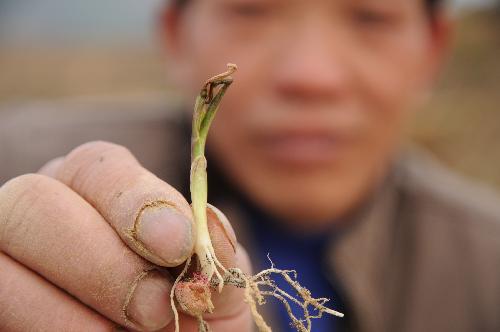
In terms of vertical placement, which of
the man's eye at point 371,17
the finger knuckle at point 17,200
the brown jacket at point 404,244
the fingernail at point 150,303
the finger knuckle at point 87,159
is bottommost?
the brown jacket at point 404,244

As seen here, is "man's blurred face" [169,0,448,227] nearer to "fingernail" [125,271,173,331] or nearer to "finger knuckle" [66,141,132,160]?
"finger knuckle" [66,141,132,160]

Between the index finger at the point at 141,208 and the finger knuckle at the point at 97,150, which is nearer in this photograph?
the index finger at the point at 141,208

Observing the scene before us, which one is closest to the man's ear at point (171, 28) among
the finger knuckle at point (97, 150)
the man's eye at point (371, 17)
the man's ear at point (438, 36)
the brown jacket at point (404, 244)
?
the brown jacket at point (404, 244)

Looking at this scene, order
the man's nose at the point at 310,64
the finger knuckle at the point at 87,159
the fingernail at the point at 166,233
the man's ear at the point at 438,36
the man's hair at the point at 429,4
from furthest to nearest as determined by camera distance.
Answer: the man's ear at the point at 438,36 → the man's hair at the point at 429,4 → the man's nose at the point at 310,64 → the finger knuckle at the point at 87,159 → the fingernail at the point at 166,233

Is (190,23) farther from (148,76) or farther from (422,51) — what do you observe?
(148,76)

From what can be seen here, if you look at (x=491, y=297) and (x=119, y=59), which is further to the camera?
(x=119, y=59)

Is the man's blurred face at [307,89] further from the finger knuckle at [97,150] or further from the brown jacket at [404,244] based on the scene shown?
the finger knuckle at [97,150]

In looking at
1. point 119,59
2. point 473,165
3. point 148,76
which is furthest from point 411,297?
point 119,59
